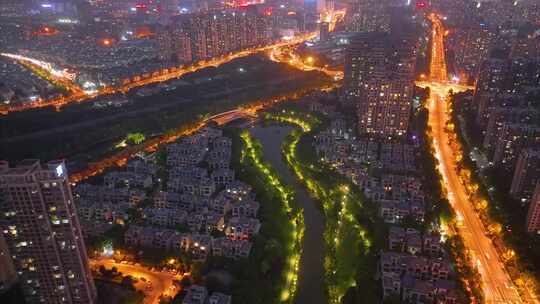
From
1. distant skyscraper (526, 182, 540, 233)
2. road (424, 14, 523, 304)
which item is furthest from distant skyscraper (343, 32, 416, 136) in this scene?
distant skyscraper (526, 182, 540, 233)

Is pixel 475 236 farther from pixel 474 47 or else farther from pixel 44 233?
pixel 474 47

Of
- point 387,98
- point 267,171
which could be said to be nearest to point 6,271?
point 267,171

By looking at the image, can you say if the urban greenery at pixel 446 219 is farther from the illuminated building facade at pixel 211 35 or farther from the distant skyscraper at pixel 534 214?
the illuminated building facade at pixel 211 35

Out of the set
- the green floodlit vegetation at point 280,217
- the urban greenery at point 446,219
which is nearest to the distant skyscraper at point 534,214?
the urban greenery at point 446,219

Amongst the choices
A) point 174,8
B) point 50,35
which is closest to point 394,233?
point 50,35

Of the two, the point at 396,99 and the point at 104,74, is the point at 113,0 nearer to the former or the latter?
the point at 104,74
